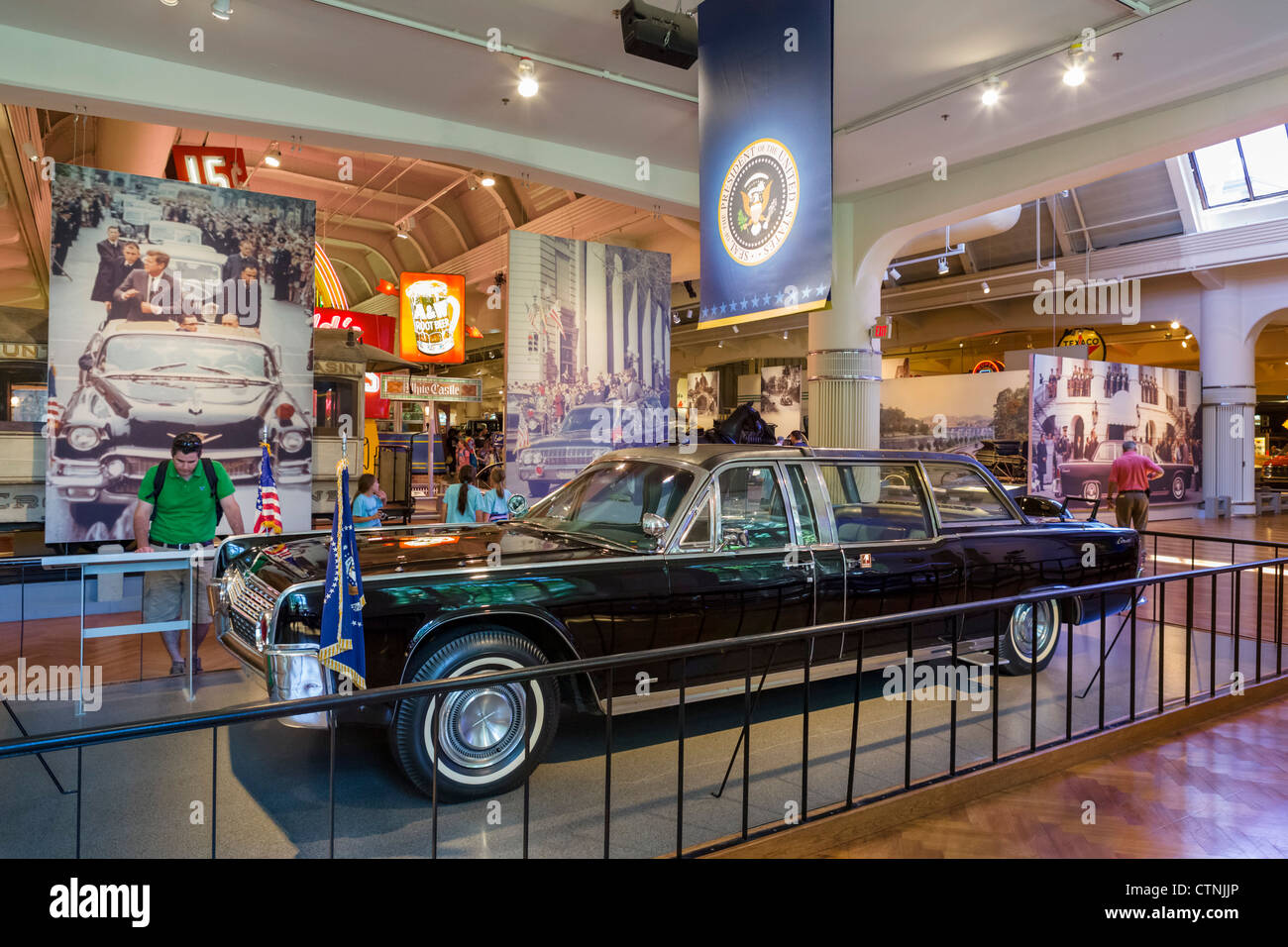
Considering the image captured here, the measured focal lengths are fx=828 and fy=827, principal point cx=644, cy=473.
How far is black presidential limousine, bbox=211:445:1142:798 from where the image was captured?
3395 mm

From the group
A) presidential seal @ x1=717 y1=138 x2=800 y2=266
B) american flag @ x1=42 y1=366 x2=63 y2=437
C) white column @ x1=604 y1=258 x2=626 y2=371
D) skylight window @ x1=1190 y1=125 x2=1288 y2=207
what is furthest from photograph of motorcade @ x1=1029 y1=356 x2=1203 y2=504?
american flag @ x1=42 y1=366 x2=63 y2=437

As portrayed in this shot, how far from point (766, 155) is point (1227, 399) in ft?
54.8

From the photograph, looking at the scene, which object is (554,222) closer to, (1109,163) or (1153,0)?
(1109,163)

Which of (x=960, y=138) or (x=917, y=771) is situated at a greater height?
(x=960, y=138)

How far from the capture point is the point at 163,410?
26.9ft

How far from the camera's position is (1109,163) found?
8.29 m

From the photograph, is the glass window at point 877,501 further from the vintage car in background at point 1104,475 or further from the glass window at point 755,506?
the vintage car in background at point 1104,475

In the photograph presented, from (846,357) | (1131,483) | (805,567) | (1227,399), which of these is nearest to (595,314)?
(846,357)

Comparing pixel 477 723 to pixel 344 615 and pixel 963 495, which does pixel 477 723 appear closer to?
pixel 344 615

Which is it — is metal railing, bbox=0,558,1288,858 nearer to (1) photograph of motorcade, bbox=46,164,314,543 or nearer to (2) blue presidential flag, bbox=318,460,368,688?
(2) blue presidential flag, bbox=318,460,368,688

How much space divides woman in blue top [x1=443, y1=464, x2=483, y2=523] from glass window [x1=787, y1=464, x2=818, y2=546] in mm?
3158

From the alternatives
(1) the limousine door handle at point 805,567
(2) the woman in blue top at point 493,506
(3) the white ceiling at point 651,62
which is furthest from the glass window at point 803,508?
(3) the white ceiling at point 651,62
